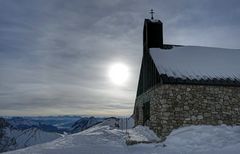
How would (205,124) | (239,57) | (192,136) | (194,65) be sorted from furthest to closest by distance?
1. (239,57)
2. (194,65)
3. (205,124)
4. (192,136)

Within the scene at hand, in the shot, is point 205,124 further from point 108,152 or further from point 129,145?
point 108,152

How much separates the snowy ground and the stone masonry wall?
57 cm

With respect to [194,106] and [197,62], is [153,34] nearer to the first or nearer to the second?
[197,62]

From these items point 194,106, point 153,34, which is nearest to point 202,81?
point 194,106

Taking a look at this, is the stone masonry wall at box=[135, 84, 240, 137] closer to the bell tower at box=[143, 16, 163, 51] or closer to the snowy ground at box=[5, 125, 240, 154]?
the snowy ground at box=[5, 125, 240, 154]

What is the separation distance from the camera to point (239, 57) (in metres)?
24.7

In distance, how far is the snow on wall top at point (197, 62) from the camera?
827 inches

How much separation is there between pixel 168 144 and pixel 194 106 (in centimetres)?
351

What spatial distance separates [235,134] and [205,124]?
6.01 ft

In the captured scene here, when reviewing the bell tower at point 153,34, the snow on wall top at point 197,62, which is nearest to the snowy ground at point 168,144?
the snow on wall top at point 197,62

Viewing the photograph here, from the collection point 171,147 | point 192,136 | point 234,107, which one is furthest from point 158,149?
point 234,107

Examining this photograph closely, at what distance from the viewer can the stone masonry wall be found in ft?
65.2

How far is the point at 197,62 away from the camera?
22.7m

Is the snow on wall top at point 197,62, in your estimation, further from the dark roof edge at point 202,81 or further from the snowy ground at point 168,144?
the snowy ground at point 168,144
